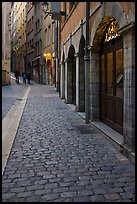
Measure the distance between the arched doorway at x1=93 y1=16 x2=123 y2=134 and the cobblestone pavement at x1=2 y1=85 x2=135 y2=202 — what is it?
0.71 meters

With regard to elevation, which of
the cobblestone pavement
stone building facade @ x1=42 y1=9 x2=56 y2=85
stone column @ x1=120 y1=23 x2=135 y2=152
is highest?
stone building facade @ x1=42 y1=9 x2=56 y2=85

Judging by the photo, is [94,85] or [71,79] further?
[71,79]

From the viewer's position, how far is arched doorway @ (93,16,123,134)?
24.1ft

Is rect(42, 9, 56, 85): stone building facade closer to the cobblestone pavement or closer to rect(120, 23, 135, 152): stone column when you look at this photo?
the cobblestone pavement

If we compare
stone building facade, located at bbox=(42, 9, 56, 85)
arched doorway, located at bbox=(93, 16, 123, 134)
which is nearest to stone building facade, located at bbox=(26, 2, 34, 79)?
stone building facade, located at bbox=(42, 9, 56, 85)

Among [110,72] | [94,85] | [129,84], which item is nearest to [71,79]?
[94,85]

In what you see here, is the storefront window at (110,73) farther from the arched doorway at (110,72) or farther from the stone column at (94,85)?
the stone column at (94,85)

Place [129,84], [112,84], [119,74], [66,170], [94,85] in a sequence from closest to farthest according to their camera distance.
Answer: [66,170]
[129,84]
[119,74]
[112,84]
[94,85]

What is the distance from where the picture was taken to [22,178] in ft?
15.0

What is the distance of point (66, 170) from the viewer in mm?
4941

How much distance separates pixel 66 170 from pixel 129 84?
6.09 feet

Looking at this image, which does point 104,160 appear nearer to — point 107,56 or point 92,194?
point 92,194

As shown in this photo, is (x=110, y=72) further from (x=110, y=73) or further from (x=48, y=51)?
(x=48, y=51)

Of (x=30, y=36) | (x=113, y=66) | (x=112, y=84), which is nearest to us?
(x=113, y=66)
